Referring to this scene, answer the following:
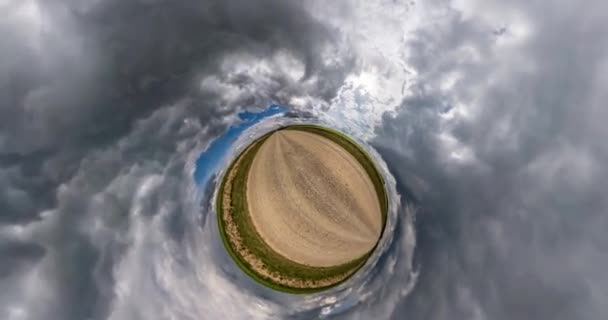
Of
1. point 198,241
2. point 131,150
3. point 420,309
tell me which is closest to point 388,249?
point 420,309

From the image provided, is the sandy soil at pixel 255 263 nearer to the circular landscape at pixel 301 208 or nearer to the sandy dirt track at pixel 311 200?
the circular landscape at pixel 301 208

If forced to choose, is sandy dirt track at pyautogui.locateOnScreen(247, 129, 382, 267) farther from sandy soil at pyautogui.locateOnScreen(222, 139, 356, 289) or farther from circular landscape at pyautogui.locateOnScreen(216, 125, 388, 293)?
sandy soil at pyautogui.locateOnScreen(222, 139, 356, 289)

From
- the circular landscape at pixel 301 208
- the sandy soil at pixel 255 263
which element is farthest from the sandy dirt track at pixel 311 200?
the sandy soil at pixel 255 263

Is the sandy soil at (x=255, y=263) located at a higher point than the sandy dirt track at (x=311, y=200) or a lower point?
lower

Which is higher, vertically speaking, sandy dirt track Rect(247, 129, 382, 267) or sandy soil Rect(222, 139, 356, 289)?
sandy dirt track Rect(247, 129, 382, 267)

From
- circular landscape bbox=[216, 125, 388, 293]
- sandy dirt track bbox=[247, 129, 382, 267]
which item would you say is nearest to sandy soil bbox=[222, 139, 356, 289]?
circular landscape bbox=[216, 125, 388, 293]

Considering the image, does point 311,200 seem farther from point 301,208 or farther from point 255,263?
point 255,263
